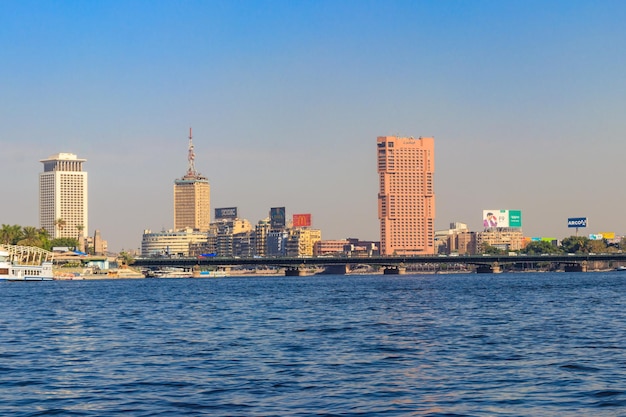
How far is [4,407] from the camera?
3002 centimetres

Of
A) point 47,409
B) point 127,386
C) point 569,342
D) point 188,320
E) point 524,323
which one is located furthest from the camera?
point 188,320

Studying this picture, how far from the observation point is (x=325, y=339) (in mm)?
50875

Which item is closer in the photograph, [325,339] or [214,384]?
[214,384]

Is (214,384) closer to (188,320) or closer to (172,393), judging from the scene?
(172,393)

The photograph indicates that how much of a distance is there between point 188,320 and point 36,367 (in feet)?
95.4

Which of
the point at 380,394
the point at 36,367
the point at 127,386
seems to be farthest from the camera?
the point at 36,367

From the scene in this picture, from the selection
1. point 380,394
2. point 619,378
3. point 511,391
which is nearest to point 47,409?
point 380,394

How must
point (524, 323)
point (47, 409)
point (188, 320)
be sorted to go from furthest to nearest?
point (188, 320) → point (524, 323) → point (47, 409)

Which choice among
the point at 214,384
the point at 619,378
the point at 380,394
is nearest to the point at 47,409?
the point at 214,384

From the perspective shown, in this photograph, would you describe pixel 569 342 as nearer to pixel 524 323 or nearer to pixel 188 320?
pixel 524 323

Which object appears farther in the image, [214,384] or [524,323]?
[524,323]

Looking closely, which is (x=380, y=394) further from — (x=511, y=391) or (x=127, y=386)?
(x=127, y=386)

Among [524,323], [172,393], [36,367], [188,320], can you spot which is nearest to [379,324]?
[524,323]

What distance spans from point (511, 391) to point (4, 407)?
613 inches
